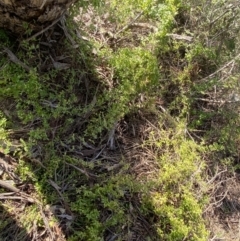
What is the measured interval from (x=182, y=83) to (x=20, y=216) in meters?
1.59

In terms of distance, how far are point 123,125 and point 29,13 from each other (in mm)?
992

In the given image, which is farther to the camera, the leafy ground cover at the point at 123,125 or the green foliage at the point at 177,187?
the green foliage at the point at 177,187

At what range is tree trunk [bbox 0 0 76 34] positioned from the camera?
2141 mm

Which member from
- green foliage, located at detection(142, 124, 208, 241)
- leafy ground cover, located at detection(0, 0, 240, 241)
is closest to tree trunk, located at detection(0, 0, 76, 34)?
leafy ground cover, located at detection(0, 0, 240, 241)

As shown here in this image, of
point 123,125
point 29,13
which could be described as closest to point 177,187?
point 123,125

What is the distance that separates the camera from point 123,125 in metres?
2.72

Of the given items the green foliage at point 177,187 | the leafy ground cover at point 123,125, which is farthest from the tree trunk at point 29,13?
the green foliage at point 177,187

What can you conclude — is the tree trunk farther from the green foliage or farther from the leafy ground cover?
the green foliage

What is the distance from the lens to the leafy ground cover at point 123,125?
2238mm

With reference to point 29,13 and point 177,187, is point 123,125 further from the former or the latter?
point 29,13

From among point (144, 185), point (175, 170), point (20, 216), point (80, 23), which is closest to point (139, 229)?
point (144, 185)

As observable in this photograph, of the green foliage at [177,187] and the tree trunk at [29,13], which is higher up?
the tree trunk at [29,13]

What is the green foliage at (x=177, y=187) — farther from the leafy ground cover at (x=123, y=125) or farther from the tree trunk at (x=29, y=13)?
the tree trunk at (x=29, y=13)

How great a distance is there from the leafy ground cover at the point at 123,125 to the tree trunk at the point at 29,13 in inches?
4.9
